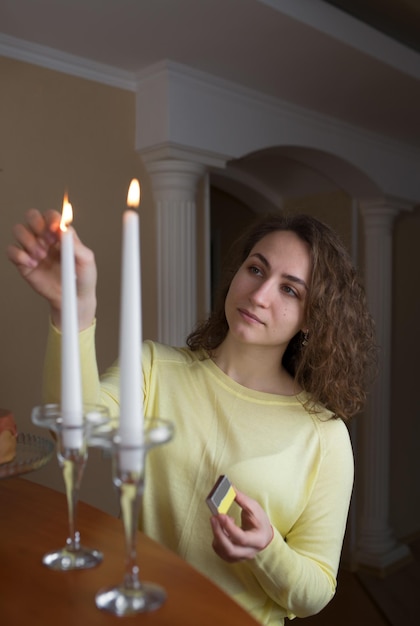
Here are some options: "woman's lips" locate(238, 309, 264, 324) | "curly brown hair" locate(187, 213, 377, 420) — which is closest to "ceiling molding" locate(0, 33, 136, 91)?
"curly brown hair" locate(187, 213, 377, 420)

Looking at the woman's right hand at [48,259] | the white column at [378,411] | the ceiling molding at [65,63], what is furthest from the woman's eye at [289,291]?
the white column at [378,411]

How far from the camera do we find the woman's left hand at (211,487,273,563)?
95cm

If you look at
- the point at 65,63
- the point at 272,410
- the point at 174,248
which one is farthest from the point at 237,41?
the point at 272,410

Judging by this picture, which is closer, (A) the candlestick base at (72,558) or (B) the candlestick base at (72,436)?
(B) the candlestick base at (72,436)

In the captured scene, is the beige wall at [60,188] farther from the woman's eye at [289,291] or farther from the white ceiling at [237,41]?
the woman's eye at [289,291]

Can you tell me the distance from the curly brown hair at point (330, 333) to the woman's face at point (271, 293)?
3 centimetres

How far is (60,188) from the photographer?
2.69 meters

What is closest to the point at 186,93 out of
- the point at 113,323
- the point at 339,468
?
the point at 113,323

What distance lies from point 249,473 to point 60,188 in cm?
173

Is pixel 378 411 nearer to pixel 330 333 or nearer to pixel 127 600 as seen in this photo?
pixel 330 333

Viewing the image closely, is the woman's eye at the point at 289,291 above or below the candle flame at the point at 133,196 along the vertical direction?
below

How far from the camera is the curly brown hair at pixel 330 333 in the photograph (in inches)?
61.1

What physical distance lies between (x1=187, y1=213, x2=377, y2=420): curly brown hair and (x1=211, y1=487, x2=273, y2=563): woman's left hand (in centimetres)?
52

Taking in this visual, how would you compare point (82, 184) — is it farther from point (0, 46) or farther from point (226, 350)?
point (226, 350)
